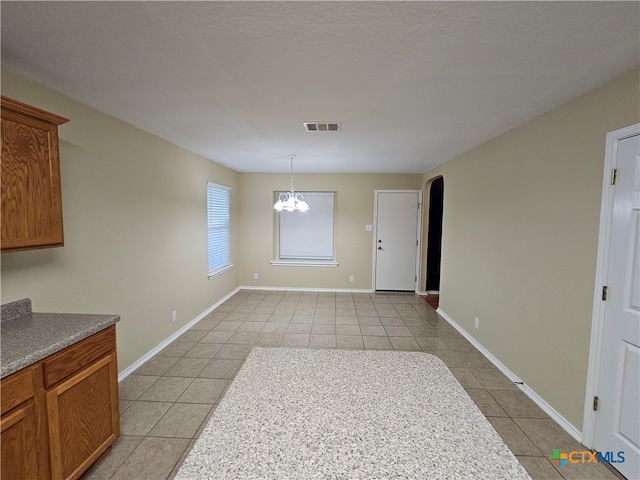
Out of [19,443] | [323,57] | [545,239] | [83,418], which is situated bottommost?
[83,418]

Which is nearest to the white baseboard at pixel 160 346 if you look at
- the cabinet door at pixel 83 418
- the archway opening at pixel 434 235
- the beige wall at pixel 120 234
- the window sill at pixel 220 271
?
the beige wall at pixel 120 234

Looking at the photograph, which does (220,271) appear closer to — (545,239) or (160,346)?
Answer: (160,346)

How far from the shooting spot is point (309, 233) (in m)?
5.94

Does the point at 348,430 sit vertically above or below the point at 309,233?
below

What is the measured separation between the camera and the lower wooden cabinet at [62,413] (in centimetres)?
124

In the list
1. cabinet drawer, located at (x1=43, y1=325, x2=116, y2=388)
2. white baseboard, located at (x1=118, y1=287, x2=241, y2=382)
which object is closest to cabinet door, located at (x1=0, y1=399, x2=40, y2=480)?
cabinet drawer, located at (x1=43, y1=325, x2=116, y2=388)

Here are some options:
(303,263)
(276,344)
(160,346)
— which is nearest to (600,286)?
(276,344)

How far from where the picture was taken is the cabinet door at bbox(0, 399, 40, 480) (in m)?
1.19

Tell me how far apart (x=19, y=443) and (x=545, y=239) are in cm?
334

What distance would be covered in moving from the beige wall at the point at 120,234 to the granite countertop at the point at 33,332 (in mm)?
117

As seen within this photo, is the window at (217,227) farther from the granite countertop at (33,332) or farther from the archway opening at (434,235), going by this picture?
the archway opening at (434,235)

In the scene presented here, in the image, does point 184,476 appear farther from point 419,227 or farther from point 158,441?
point 419,227

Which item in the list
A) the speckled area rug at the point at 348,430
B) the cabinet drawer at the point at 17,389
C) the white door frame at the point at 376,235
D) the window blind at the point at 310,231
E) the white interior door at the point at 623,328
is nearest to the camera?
the speckled area rug at the point at 348,430

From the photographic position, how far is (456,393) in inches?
60.5
